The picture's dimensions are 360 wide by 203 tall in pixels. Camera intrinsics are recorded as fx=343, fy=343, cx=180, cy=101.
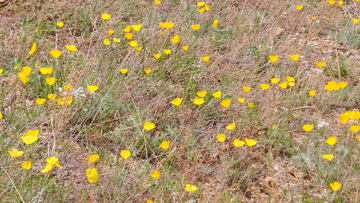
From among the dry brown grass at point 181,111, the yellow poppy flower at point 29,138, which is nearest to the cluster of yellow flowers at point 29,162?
the yellow poppy flower at point 29,138

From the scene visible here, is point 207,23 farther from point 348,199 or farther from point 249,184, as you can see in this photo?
point 348,199

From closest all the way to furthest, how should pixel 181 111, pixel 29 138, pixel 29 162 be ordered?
pixel 29 162 → pixel 29 138 → pixel 181 111

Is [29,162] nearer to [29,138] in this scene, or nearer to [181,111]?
[29,138]

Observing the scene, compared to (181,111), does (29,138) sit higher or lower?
higher

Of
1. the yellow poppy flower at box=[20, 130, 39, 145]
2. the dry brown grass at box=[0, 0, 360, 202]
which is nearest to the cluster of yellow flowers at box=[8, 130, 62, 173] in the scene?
the yellow poppy flower at box=[20, 130, 39, 145]

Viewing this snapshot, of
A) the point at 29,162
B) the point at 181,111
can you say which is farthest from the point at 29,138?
the point at 181,111

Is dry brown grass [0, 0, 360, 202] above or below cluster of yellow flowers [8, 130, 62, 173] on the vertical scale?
below

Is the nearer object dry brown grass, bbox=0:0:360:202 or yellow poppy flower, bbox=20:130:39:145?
yellow poppy flower, bbox=20:130:39:145

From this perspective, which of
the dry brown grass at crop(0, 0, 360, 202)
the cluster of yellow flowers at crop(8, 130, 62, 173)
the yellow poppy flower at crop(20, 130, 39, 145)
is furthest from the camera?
the dry brown grass at crop(0, 0, 360, 202)

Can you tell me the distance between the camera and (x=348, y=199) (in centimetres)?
205

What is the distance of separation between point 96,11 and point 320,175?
274cm

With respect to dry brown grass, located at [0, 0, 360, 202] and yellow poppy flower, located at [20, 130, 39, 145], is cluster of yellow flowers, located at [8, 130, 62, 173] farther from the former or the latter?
dry brown grass, located at [0, 0, 360, 202]

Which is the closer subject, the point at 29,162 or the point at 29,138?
the point at 29,162

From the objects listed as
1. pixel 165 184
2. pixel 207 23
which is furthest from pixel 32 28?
pixel 165 184
